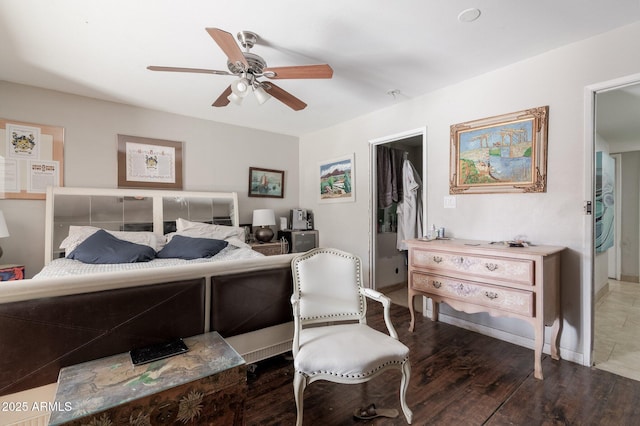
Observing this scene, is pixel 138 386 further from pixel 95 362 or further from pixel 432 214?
pixel 432 214

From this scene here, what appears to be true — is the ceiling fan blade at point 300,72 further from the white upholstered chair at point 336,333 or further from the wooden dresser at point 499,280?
the wooden dresser at point 499,280

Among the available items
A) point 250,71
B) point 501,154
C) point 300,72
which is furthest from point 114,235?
point 501,154

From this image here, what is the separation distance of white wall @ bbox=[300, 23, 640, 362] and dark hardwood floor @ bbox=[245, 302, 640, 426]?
39 cm

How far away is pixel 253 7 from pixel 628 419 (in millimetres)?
3368

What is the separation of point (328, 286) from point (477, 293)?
1309 mm

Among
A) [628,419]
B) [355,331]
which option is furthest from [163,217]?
[628,419]

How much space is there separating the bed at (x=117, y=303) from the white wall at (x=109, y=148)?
0.24 m

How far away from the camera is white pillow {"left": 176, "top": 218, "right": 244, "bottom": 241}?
366cm

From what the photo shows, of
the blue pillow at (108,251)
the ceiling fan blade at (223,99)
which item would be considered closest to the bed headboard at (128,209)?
the blue pillow at (108,251)

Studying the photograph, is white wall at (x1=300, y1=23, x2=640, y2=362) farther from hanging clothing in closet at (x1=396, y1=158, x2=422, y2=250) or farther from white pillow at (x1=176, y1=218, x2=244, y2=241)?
white pillow at (x1=176, y1=218, x2=244, y2=241)

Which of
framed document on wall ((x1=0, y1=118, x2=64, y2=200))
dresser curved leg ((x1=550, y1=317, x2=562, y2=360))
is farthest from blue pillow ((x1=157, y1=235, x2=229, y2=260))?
dresser curved leg ((x1=550, y1=317, x2=562, y2=360))

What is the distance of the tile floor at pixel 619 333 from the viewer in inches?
83.3

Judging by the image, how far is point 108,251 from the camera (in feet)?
9.32

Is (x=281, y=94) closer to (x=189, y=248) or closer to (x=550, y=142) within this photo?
(x=189, y=248)
